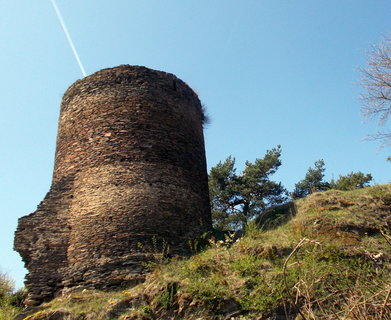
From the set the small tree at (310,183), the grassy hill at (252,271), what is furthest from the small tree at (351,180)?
the grassy hill at (252,271)

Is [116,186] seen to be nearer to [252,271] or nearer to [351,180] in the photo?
[252,271]

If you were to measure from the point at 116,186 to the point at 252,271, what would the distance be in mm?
3951

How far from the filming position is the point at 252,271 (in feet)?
24.6

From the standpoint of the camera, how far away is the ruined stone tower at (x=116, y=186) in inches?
348

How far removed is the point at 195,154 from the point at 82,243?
402 cm

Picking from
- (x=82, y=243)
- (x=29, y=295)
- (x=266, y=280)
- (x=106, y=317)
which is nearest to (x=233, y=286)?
(x=266, y=280)

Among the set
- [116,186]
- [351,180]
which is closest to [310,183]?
[351,180]

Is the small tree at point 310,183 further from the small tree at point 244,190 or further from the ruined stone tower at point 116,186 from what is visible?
the ruined stone tower at point 116,186

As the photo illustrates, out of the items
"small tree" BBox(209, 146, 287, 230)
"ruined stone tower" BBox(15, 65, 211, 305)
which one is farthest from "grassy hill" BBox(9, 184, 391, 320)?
"small tree" BBox(209, 146, 287, 230)

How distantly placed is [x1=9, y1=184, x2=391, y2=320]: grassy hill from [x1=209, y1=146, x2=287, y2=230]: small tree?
1131 cm

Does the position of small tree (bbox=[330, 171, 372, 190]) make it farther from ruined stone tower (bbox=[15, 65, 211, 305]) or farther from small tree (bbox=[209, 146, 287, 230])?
ruined stone tower (bbox=[15, 65, 211, 305])

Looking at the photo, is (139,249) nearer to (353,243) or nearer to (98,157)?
(98,157)

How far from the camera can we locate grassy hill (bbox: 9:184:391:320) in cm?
686

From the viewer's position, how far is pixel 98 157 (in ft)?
32.8
